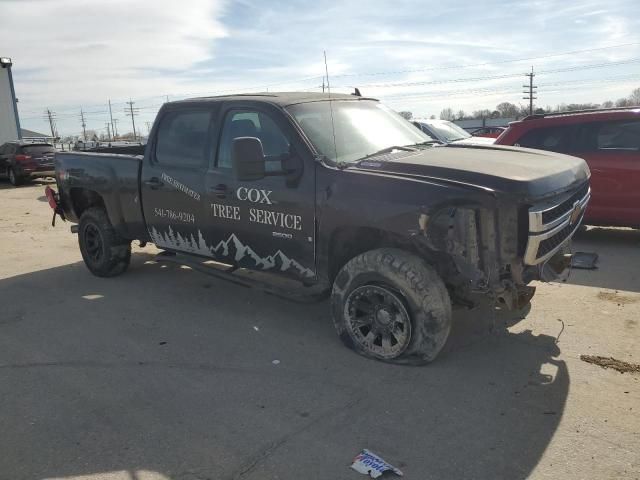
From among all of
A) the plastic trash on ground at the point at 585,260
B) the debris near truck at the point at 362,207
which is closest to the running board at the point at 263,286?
the debris near truck at the point at 362,207

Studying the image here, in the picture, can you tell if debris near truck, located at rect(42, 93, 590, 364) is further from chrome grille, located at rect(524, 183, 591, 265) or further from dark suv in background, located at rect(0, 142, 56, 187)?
dark suv in background, located at rect(0, 142, 56, 187)

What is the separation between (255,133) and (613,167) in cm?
504

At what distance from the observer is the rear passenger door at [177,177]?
5.21 meters

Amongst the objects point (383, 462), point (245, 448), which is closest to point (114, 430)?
point (245, 448)

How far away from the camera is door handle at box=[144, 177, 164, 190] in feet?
18.3

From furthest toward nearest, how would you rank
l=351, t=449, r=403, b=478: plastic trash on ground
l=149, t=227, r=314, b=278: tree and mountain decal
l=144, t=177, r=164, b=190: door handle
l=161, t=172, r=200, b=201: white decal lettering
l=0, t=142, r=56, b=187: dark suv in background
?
l=0, t=142, r=56, b=187: dark suv in background
l=144, t=177, r=164, b=190: door handle
l=161, t=172, r=200, b=201: white decal lettering
l=149, t=227, r=314, b=278: tree and mountain decal
l=351, t=449, r=403, b=478: plastic trash on ground

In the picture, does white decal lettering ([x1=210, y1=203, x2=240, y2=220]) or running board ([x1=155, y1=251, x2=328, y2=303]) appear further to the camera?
white decal lettering ([x1=210, y1=203, x2=240, y2=220])

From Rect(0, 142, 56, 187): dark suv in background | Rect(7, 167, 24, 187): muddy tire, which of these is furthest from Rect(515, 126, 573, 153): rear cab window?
Rect(7, 167, 24, 187): muddy tire

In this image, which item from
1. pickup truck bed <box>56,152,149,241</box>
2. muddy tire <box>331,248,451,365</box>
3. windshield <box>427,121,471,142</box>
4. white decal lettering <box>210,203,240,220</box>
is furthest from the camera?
windshield <box>427,121,471,142</box>

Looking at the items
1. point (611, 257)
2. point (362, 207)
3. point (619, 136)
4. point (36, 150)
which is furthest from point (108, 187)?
point (36, 150)

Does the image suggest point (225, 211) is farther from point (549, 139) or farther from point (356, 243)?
point (549, 139)

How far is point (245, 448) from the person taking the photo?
121 inches

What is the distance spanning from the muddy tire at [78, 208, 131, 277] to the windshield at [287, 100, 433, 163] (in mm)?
3135

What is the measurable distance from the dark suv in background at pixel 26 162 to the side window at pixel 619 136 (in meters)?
18.3
